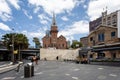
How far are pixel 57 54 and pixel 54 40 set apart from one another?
54.5m

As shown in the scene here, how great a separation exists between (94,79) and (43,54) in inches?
3005

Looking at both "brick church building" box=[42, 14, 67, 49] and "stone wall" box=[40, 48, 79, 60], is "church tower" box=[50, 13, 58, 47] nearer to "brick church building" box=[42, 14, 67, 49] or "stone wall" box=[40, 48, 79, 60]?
"brick church building" box=[42, 14, 67, 49]

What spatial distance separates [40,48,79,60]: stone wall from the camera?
9394 cm

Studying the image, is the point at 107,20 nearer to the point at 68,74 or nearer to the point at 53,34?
the point at 53,34

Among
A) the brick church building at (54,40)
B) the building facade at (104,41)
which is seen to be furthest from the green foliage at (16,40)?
the brick church building at (54,40)

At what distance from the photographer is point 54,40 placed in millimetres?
149500

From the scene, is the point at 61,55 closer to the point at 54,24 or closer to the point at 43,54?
the point at 43,54

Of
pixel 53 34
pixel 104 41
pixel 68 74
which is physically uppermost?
pixel 53 34

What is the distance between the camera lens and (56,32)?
15062 centimetres

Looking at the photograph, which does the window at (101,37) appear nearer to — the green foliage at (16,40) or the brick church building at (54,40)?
the green foliage at (16,40)

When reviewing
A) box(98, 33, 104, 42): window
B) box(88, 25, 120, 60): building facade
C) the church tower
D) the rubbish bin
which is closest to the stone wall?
box(88, 25, 120, 60): building facade

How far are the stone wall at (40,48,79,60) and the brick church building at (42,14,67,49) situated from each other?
171ft

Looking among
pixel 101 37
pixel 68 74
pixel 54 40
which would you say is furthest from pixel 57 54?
pixel 68 74

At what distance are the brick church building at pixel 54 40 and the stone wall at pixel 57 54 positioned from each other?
52263mm
